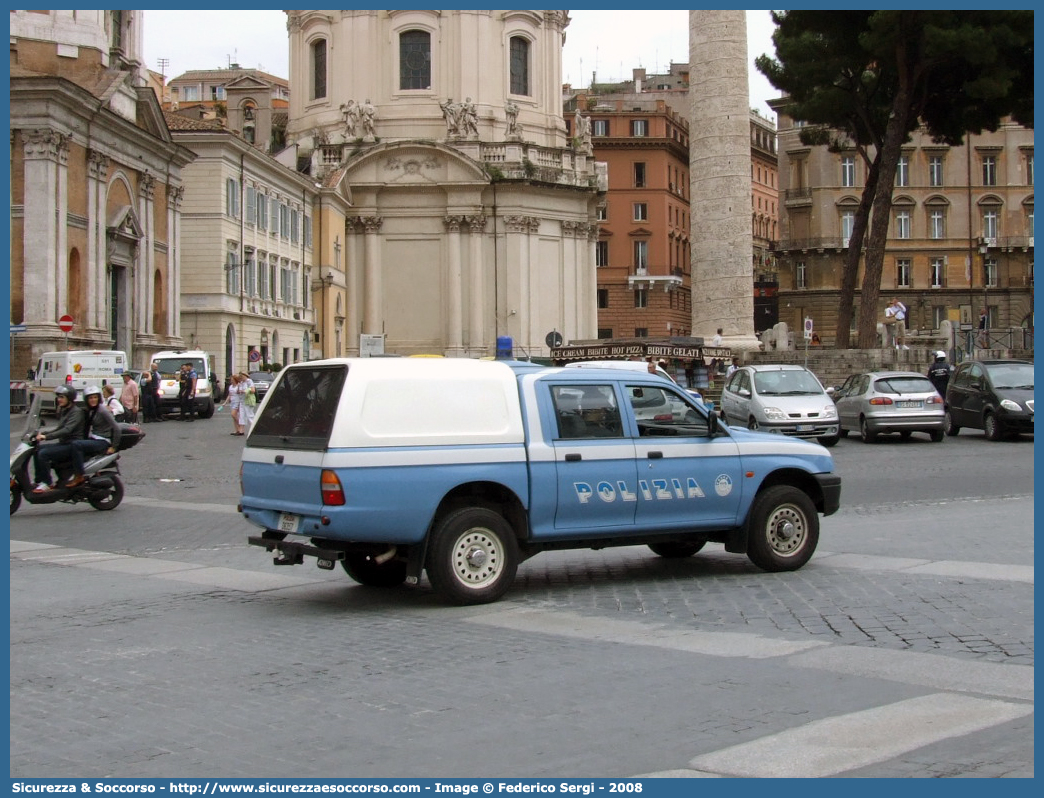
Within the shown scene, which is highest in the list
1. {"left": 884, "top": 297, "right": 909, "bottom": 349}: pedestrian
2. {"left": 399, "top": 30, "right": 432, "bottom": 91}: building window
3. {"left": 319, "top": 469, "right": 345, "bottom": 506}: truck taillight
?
{"left": 399, "top": 30, "right": 432, "bottom": 91}: building window

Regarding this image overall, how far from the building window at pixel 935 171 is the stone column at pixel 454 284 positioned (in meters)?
30.3

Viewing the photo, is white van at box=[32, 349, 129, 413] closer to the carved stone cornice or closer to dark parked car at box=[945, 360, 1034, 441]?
the carved stone cornice

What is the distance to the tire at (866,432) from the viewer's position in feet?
93.8

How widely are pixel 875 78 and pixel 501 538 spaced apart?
38405 mm

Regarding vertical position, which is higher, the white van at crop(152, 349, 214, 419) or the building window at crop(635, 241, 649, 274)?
the building window at crop(635, 241, 649, 274)

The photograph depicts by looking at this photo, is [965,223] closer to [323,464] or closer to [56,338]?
[56,338]

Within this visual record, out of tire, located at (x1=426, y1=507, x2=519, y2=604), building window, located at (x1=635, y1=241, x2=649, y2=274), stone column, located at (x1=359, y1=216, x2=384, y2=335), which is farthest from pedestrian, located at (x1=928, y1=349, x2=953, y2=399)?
building window, located at (x1=635, y1=241, x2=649, y2=274)

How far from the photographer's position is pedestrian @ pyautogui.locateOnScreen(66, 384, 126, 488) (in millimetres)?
17406

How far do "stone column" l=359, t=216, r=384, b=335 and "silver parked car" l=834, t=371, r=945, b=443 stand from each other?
47.0 m

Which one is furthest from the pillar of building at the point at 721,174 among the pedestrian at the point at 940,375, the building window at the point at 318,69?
the building window at the point at 318,69

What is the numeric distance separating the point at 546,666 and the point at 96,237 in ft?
134

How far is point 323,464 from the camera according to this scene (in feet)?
31.3

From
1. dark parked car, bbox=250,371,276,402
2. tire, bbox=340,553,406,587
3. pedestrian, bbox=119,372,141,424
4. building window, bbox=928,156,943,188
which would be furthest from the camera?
building window, bbox=928,156,943,188

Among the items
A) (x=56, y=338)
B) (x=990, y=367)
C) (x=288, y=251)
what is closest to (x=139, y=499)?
(x=990, y=367)
